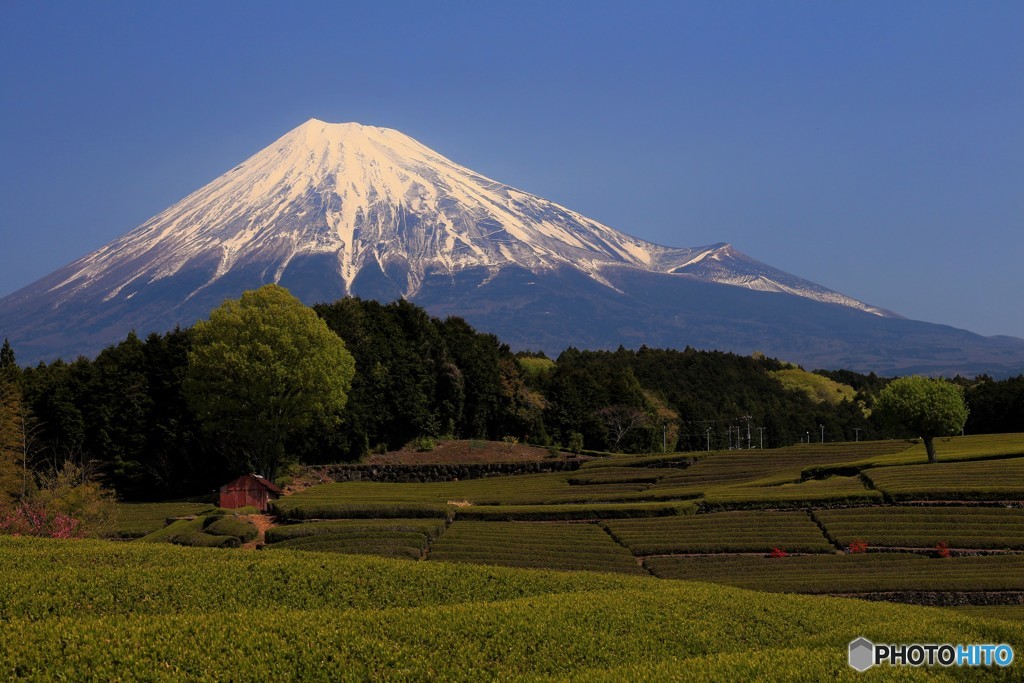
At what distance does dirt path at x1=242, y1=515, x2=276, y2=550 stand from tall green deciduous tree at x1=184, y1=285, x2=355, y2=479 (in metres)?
14.8

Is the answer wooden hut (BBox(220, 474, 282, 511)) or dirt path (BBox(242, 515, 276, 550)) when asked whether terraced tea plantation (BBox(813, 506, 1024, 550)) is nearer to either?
dirt path (BBox(242, 515, 276, 550))

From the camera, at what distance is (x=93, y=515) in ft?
159

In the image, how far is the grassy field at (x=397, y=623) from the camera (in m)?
19.8

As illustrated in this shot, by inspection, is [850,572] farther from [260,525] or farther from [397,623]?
[260,525]

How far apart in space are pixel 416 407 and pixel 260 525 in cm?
3745

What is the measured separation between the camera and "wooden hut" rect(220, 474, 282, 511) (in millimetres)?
56562

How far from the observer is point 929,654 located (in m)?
22.1

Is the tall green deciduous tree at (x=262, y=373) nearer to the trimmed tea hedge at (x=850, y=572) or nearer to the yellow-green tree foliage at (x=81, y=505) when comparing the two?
the yellow-green tree foliage at (x=81, y=505)

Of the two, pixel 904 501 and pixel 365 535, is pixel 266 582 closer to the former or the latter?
pixel 365 535

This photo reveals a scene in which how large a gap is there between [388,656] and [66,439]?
2339 inches

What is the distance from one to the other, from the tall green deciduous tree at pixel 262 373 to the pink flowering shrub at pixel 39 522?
19.8 m

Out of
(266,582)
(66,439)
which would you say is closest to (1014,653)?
(266,582)

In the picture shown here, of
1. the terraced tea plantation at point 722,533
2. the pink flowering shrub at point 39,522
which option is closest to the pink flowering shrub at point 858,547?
the terraced tea plantation at point 722,533

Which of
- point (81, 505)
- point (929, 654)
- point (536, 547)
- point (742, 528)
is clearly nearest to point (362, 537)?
point (536, 547)
